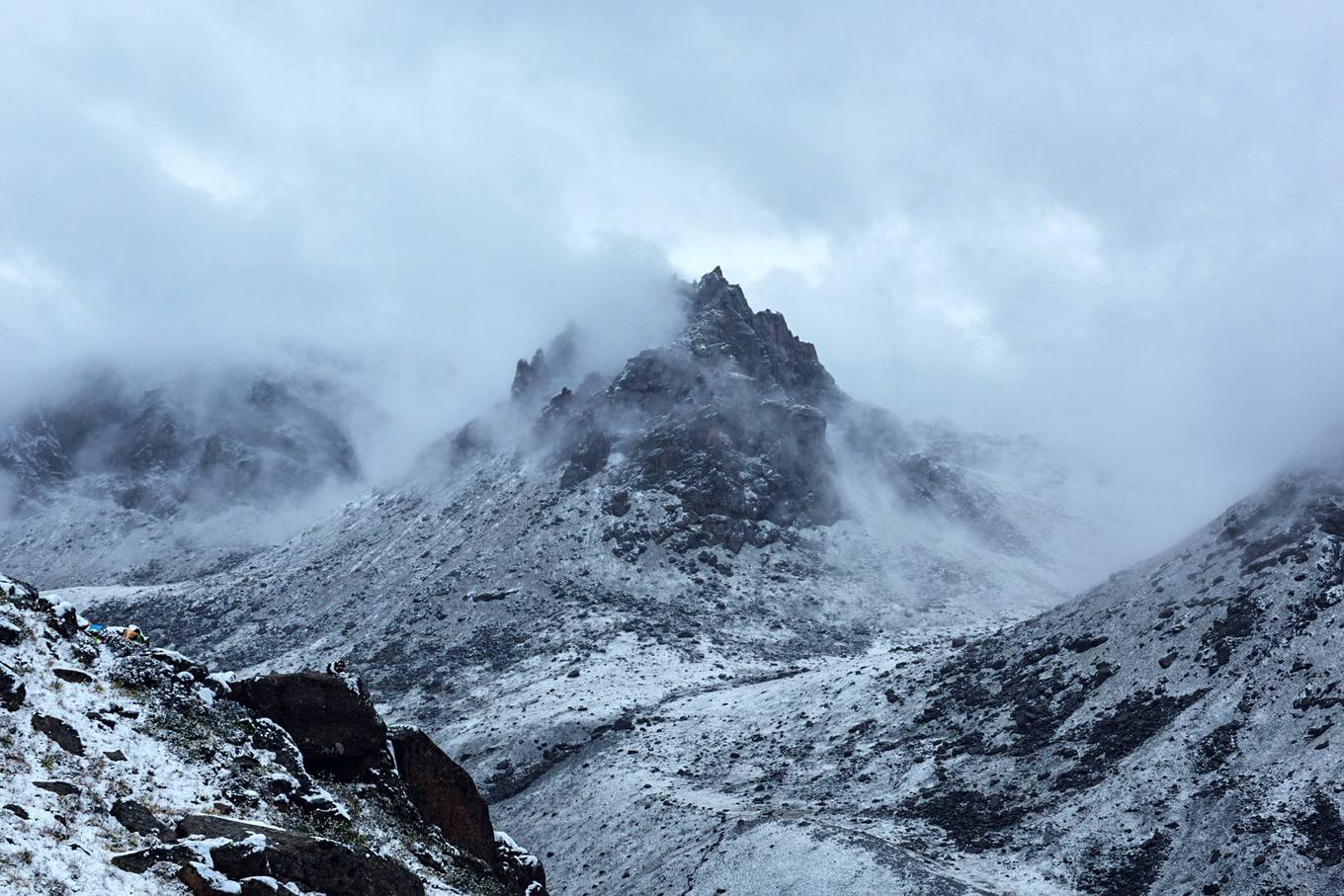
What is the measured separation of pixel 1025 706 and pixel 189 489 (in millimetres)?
160551

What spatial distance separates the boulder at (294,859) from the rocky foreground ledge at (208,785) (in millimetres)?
30

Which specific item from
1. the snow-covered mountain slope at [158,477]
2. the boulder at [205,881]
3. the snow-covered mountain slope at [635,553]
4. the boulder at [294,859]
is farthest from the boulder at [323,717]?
the snow-covered mountain slope at [158,477]

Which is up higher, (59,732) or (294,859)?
(59,732)

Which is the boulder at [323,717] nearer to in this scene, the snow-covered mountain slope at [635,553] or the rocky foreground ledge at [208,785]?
the rocky foreground ledge at [208,785]

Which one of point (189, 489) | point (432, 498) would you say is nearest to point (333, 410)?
point (189, 489)

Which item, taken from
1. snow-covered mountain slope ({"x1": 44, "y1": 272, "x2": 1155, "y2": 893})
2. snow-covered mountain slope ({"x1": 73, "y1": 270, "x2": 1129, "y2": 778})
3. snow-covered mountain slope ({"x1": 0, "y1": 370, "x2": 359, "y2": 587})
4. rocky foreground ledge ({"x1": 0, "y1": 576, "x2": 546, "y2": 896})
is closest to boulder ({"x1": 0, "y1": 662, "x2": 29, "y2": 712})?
rocky foreground ledge ({"x1": 0, "y1": 576, "x2": 546, "y2": 896})

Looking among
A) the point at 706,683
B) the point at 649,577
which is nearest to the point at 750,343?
the point at 649,577

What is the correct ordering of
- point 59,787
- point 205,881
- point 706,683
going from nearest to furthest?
1. point 205,881
2. point 59,787
3. point 706,683

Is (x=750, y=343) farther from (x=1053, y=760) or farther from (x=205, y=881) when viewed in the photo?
(x=205, y=881)

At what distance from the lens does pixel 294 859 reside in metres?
15.5

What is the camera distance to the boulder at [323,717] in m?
22.0

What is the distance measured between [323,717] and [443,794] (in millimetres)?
3811

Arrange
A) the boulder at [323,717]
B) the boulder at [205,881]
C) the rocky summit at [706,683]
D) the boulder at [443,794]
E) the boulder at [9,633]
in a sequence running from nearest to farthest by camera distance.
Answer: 1. the boulder at [205,881]
2. the boulder at [9,633]
3. the rocky summit at [706,683]
4. the boulder at [323,717]
5. the boulder at [443,794]

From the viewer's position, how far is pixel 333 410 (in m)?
197
